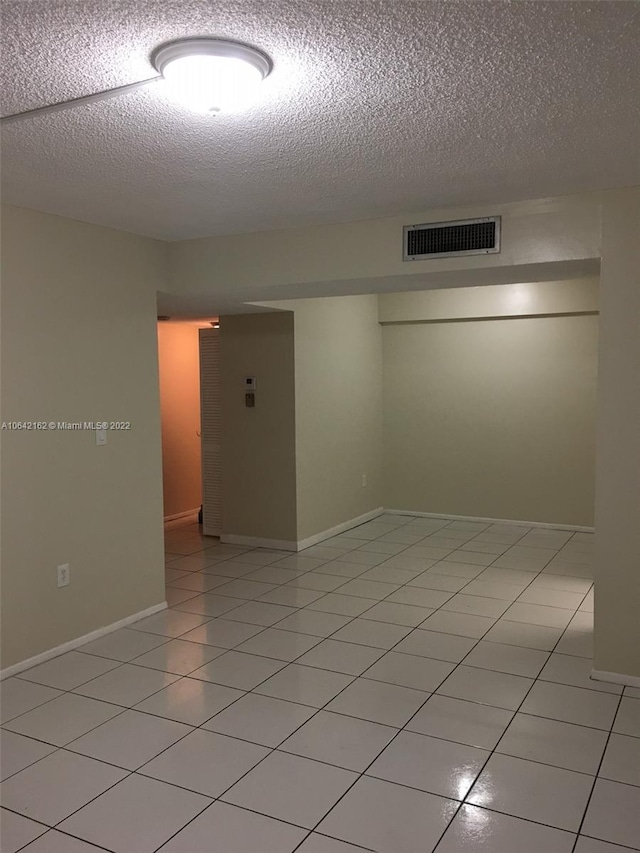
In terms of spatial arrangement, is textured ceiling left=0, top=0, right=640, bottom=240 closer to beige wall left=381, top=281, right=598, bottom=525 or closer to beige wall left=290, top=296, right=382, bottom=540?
beige wall left=290, top=296, right=382, bottom=540

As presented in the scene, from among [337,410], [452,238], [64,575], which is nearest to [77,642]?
[64,575]

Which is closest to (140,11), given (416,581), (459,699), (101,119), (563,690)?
(101,119)

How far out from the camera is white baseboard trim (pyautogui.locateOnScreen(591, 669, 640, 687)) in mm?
3301

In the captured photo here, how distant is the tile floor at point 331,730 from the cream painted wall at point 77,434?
0.29 metres

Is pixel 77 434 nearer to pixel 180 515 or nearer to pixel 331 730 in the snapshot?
pixel 331 730

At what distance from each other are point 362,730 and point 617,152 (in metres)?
2.54

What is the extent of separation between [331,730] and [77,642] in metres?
1.67

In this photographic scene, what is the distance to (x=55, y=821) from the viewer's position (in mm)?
2311

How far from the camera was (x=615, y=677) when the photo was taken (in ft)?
11.0

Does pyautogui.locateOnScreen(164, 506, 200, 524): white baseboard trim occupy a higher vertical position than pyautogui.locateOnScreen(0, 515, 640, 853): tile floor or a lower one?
higher

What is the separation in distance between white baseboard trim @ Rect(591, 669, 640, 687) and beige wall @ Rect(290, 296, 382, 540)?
297 cm

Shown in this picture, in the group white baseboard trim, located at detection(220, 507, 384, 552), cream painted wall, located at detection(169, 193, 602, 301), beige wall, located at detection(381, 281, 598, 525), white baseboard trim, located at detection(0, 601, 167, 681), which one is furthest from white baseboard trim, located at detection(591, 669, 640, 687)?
beige wall, located at detection(381, 281, 598, 525)

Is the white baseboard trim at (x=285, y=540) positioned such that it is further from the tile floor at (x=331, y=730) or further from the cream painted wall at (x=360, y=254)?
the cream painted wall at (x=360, y=254)

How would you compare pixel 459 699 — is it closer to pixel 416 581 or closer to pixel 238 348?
pixel 416 581
